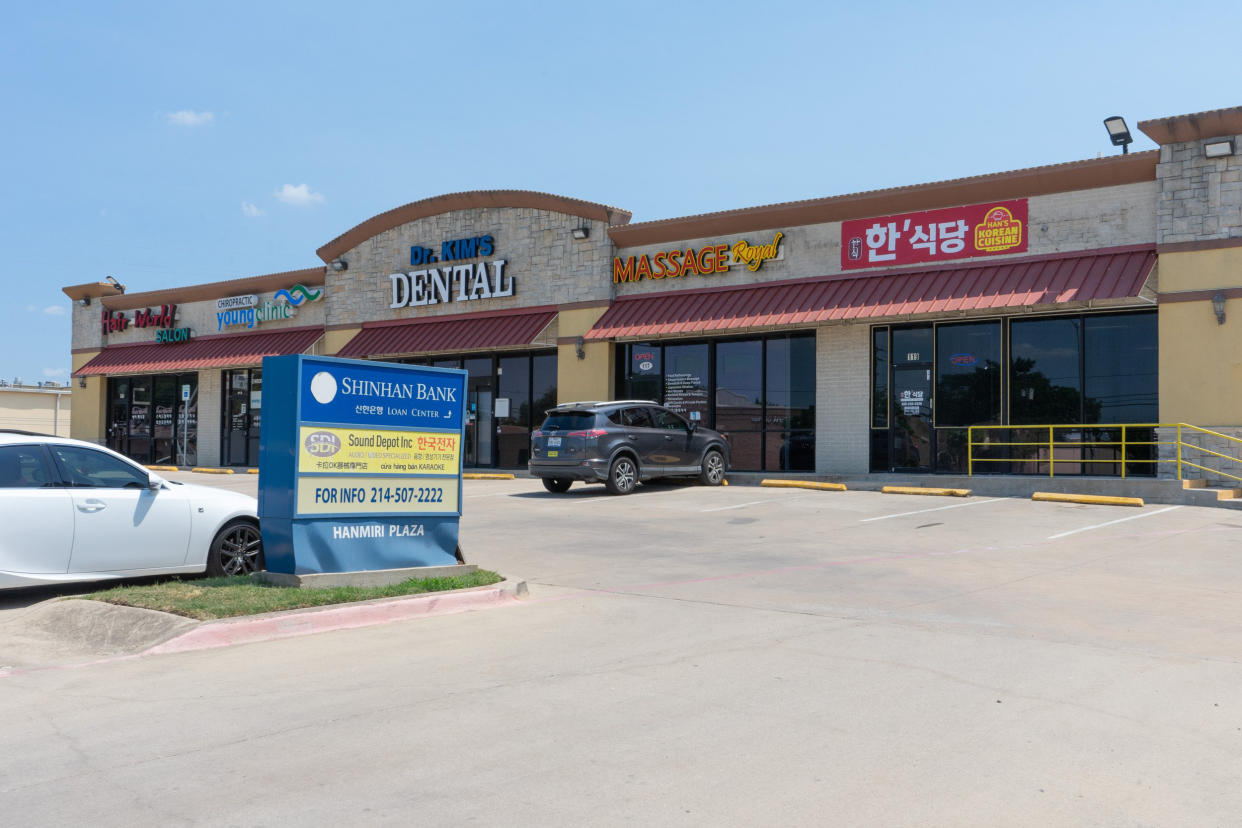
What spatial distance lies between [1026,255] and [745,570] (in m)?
12.3

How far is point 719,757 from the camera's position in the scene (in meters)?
5.26

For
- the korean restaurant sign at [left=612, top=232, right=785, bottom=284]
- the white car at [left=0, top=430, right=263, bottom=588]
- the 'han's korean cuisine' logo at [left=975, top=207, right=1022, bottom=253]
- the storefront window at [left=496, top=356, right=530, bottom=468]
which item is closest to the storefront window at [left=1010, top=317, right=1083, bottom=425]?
the 'han's korean cuisine' logo at [left=975, top=207, right=1022, bottom=253]

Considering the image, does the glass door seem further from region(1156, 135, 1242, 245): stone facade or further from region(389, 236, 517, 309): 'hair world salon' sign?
region(389, 236, 517, 309): 'hair world salon' sign

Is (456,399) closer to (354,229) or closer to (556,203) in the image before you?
(556,203)

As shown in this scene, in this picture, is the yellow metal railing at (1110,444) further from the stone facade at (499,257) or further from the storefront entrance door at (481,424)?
the storefront entrance door at (481,424)

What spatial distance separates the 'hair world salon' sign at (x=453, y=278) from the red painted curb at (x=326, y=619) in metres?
19.6

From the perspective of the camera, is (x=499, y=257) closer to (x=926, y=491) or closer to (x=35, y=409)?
(x=926, y=491)

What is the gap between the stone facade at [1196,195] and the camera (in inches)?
749

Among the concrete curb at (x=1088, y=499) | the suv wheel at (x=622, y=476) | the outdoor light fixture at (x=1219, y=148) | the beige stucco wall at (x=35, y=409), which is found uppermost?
the outdoor light fixture at (x=1219, y=148)

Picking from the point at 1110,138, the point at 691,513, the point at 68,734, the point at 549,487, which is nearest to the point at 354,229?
the point at 549,487

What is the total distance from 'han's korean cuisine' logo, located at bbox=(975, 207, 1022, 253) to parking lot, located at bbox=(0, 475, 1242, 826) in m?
10.9

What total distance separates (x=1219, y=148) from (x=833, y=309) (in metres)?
7.57

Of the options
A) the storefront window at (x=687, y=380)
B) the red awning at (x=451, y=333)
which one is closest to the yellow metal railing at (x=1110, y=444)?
the storefront window at (x=687, y=380)

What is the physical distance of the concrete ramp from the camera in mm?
7945
